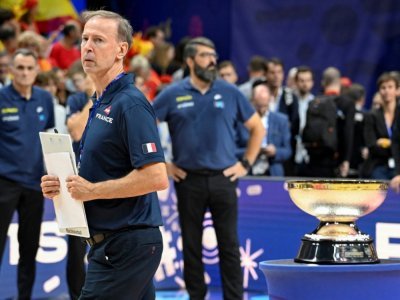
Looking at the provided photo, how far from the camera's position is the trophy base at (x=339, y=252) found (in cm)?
377

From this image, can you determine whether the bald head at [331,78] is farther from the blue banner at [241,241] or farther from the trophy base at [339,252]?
the trophy base at [339,252]

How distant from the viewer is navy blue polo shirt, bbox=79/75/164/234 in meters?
4.24

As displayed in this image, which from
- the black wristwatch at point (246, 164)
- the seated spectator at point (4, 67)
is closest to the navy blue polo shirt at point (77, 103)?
the black wristwatch at point (246, 164)

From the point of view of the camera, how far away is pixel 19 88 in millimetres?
8438

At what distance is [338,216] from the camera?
386 centimetres

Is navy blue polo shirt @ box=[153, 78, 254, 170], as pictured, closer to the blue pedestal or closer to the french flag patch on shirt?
the french flag patch on shirt

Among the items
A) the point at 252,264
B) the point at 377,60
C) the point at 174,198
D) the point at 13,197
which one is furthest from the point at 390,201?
the point at 377,60

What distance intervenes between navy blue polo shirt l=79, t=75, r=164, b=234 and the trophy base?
0.84 m

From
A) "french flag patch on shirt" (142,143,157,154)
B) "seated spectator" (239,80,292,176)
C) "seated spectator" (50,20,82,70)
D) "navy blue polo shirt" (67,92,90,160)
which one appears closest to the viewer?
"french flag patch on shirt" (142,143,157,154)

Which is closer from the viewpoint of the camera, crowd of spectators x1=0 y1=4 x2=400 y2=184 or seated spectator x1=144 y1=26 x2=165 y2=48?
crowd of spectators x1=0 y1=4 x2=400 y2=184

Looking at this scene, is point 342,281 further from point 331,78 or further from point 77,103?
point 331,78

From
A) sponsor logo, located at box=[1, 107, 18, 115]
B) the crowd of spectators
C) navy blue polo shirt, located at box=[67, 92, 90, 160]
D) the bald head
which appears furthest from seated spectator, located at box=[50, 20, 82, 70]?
navy blue polo shirt, located at box=[67, 92, 90, 160]

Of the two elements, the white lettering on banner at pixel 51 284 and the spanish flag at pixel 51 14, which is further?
the spanish flag at pixel 51 14

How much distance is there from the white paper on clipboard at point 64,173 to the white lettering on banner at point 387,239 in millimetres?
4370
